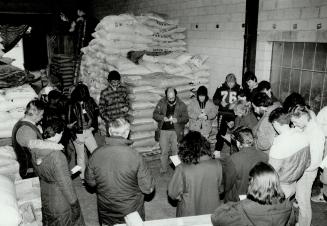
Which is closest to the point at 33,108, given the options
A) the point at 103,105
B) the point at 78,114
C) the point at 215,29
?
the point at 78,114

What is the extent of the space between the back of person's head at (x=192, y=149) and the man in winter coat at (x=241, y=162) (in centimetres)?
35

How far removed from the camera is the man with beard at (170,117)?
589 centimetres

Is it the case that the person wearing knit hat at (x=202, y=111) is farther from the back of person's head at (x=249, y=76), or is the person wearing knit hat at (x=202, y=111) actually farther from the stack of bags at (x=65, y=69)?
the stack of bags at (x=65, y=69)

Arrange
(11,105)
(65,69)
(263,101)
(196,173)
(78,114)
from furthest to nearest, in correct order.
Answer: (65,69)
(11,105)
(78,114)
(263,101)
(196,173)

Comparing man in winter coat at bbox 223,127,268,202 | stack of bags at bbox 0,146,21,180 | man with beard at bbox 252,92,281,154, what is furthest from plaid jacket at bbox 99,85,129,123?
man in winter coat at bbox 223,127,268,202

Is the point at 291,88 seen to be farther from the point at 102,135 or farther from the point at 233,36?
the point at 102,135

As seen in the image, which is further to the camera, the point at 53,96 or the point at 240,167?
the point at 53,96

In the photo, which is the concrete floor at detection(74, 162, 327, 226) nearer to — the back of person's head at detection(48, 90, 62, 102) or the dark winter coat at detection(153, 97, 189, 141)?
the dark winter coat at detection(153, 97, 189, 141)

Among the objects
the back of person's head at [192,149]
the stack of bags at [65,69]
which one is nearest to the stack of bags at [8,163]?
the back of person's head at [192,149]

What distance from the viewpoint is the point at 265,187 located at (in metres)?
2.42

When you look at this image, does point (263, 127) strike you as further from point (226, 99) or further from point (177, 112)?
point (226, 99)

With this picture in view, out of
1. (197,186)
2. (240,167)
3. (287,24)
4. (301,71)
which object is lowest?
(197,186)

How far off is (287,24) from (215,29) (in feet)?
6.49

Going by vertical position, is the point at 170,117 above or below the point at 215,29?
below
